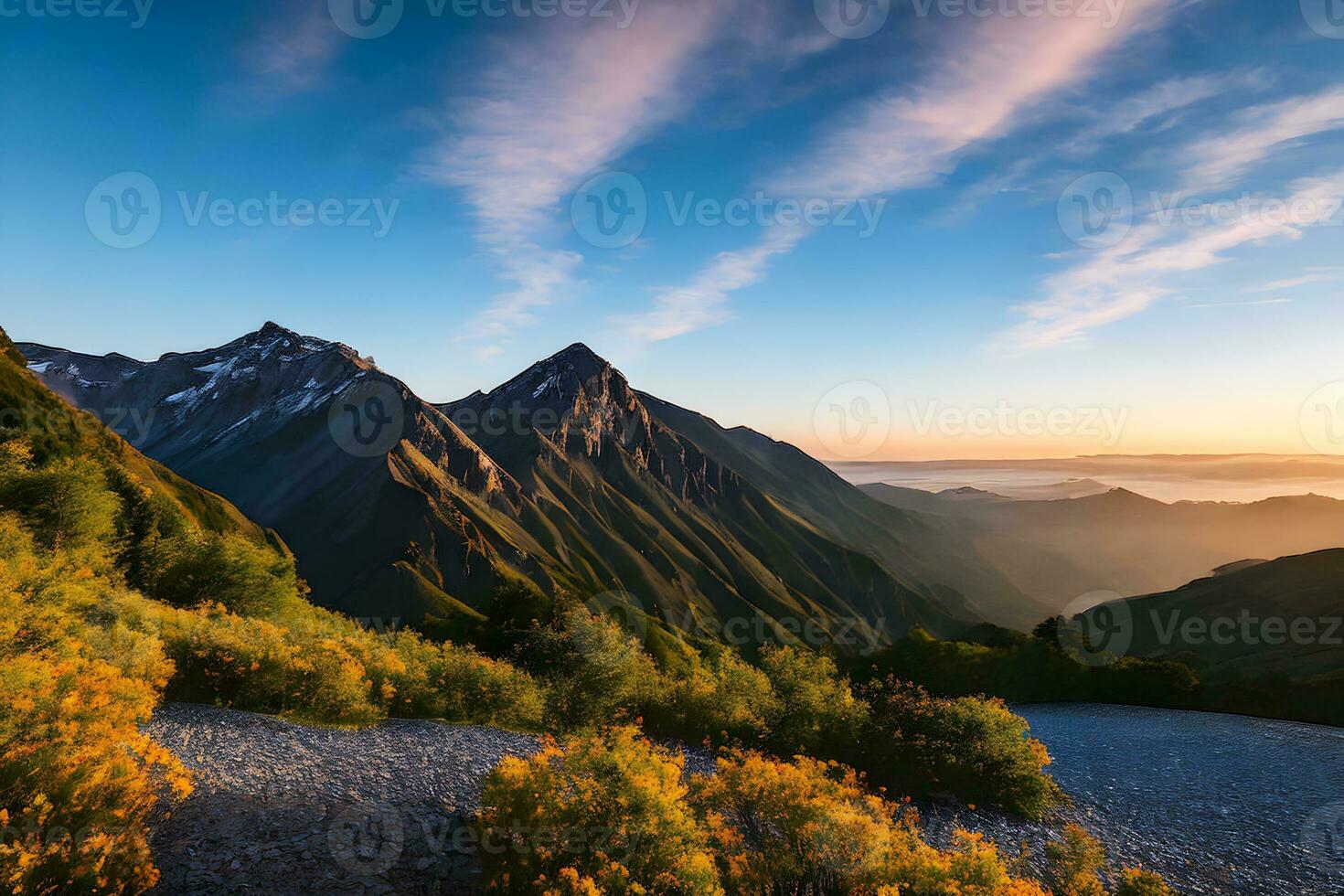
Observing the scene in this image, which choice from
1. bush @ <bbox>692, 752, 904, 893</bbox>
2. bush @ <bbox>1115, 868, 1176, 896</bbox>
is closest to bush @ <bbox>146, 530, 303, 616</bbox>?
bush @ <bbox>692, 752, 904, 893</bbox>

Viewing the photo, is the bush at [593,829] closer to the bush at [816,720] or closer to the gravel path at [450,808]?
the gravel path at [450,808]

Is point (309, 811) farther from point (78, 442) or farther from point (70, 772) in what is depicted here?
point (78, 442)

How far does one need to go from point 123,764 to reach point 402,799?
9046 millimetres

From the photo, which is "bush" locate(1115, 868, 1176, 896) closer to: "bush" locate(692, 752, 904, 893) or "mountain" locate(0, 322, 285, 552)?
"bush" locate(692, 752, 904, 893)

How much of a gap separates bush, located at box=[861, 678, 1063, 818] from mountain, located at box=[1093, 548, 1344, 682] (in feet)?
286

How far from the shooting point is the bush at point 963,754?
3731 cm

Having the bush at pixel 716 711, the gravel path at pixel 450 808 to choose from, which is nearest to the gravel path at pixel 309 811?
the gravel path at pixel 450 808

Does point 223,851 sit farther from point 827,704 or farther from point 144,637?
point 827,704

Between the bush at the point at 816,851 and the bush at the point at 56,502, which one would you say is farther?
the bush at the point at 56,502

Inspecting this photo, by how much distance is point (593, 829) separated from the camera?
713 inches

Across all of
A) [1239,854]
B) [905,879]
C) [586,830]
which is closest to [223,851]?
[586,830]

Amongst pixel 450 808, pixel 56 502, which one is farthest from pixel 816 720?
pixel 56 502

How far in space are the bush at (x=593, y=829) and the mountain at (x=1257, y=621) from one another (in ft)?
388

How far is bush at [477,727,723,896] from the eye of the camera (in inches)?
691
